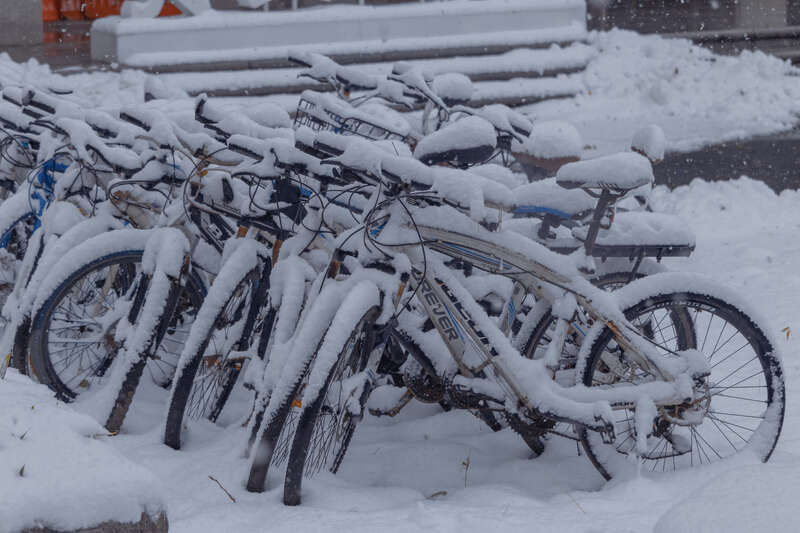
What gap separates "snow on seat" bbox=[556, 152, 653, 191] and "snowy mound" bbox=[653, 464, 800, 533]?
156 centimetres

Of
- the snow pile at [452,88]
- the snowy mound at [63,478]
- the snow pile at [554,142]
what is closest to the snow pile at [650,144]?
the snow pile at [554,142]

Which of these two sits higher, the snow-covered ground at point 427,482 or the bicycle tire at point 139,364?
the bicycle tire at point 139,364

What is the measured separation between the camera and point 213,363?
399 cm

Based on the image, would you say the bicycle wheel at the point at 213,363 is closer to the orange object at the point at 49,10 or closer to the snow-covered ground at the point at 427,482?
the snow-covered ground at the point at 427,482

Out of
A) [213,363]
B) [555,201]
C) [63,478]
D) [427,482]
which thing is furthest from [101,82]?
[63,478]

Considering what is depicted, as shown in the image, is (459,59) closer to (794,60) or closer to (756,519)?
(794,60)

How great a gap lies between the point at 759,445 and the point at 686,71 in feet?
29.5

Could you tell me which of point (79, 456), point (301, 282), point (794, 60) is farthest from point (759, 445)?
point (794, 60)

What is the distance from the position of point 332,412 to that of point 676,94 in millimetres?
9272

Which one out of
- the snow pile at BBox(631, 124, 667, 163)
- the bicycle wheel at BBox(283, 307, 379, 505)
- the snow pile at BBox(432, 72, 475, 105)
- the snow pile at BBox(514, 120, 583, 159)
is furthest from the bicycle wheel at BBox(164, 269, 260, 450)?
the snow pile at BBox(432, 72, 475, 105)

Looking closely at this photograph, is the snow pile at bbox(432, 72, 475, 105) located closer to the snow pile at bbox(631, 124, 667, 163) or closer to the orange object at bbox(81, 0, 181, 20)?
the snow pile at bbox(631, 124, 667, 163)

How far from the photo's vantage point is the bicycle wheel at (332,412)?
3.25m

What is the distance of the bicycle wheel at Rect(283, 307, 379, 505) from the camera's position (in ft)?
10.7

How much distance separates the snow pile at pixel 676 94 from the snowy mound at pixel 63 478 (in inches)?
332
